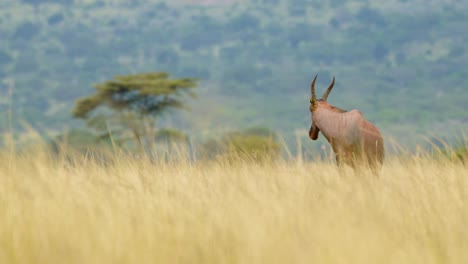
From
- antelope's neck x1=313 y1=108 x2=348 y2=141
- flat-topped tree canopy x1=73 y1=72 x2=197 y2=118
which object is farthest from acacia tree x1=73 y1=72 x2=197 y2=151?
antelope's neck x1=313 y1=108 x2=348 y2=141

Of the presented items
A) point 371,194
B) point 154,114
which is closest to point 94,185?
point 371,194

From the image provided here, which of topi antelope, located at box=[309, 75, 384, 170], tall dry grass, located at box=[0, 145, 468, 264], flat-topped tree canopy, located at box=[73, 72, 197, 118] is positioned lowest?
tall dry grass, located at box=[0, 145, 468, 264]

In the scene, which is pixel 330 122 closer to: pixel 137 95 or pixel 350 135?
pixel 350 135

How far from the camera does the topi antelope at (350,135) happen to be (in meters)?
10.5

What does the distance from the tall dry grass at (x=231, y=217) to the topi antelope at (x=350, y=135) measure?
2.83 m

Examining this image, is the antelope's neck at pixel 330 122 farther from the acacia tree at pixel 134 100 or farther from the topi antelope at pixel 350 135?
the acacia tree at pixel 134 100

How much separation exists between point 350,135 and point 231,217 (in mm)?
5473

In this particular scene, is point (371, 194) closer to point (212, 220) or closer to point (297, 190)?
point (297, 190)

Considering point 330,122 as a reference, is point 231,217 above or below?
below

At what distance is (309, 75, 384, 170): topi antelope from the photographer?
1052 centimetres

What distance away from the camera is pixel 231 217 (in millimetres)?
5301

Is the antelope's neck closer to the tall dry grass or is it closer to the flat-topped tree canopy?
the tall dry grass

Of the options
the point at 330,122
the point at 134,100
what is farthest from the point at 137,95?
the point at 330,122

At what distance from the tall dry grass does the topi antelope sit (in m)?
2.83
